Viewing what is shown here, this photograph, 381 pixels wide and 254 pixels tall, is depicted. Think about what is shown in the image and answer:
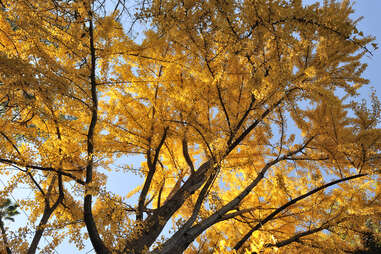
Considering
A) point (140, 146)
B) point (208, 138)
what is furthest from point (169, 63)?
point (140, 146)

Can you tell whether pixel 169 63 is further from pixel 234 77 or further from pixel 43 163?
pixel 43 163

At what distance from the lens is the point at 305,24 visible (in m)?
2.18

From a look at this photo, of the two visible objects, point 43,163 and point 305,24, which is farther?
point 43,163

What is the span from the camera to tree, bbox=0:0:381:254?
2521 millimetres

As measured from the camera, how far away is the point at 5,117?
3871 millimetres

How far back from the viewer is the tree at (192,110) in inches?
99.3

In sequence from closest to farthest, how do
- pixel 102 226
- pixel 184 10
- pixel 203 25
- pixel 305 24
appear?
1. pixel 305 24
2. pixel 184 10
3. pixel 203 25
4. pixel 102 226

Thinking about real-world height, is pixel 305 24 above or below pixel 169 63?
below

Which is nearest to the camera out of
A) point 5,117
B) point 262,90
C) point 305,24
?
point 305,24

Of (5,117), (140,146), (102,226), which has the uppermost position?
(5,117)

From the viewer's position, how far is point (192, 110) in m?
3.73

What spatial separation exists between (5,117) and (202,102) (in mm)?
3099

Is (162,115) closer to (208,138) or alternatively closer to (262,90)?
(208,138)

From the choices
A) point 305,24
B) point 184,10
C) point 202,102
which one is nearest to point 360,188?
point 202,102
